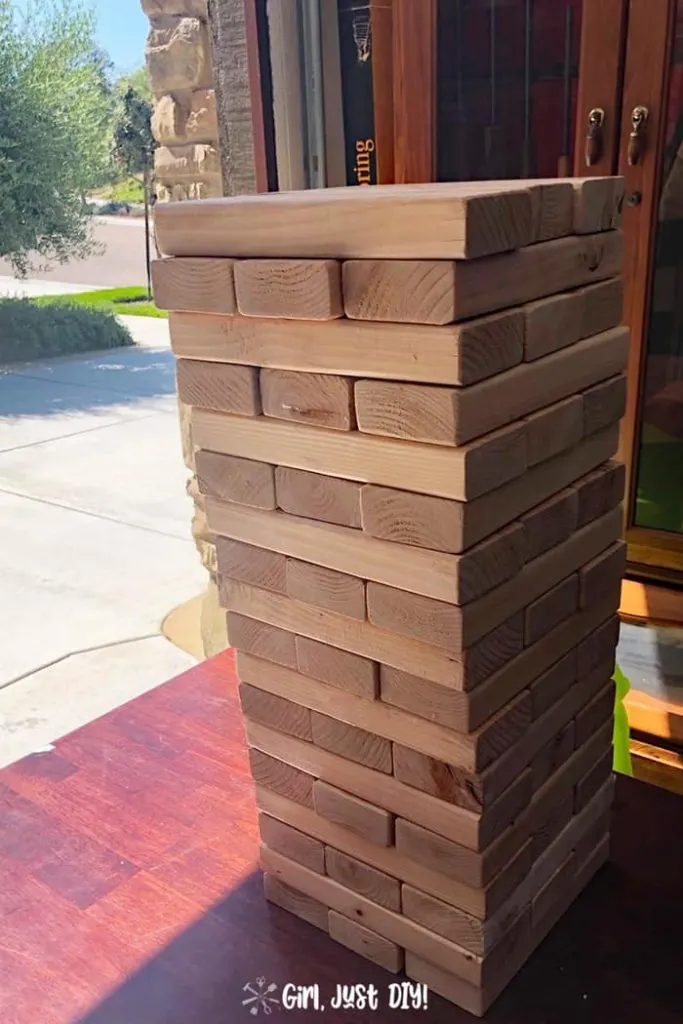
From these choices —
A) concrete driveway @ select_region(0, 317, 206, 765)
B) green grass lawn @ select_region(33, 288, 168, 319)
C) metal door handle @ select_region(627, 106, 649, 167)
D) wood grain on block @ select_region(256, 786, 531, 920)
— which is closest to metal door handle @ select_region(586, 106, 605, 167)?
metal door handle @ select_region(627, 106, 649, 167)

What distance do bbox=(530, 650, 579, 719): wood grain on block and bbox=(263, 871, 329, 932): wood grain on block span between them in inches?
10.8

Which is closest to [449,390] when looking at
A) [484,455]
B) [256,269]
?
[484,455]

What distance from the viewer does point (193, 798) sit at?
3.44 ft

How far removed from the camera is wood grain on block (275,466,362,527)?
708 millimetres

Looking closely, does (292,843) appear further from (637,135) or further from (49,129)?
(49,129)

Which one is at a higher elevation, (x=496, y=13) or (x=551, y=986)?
(x=496, y=13)

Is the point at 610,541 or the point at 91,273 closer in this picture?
the point at 610,541

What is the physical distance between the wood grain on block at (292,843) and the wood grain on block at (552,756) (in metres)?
0.20

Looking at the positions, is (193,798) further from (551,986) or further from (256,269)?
(256,269)

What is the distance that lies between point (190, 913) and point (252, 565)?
1.13ft

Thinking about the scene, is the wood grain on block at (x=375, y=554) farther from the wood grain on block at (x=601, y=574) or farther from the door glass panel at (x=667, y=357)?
the door glass panel at (x=667, y=357)

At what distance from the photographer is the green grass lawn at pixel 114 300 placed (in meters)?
8.70

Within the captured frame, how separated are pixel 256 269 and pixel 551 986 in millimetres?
633

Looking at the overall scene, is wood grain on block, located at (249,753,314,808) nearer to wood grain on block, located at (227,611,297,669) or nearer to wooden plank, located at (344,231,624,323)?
wood grain on block, located at (227,611,297,669)
